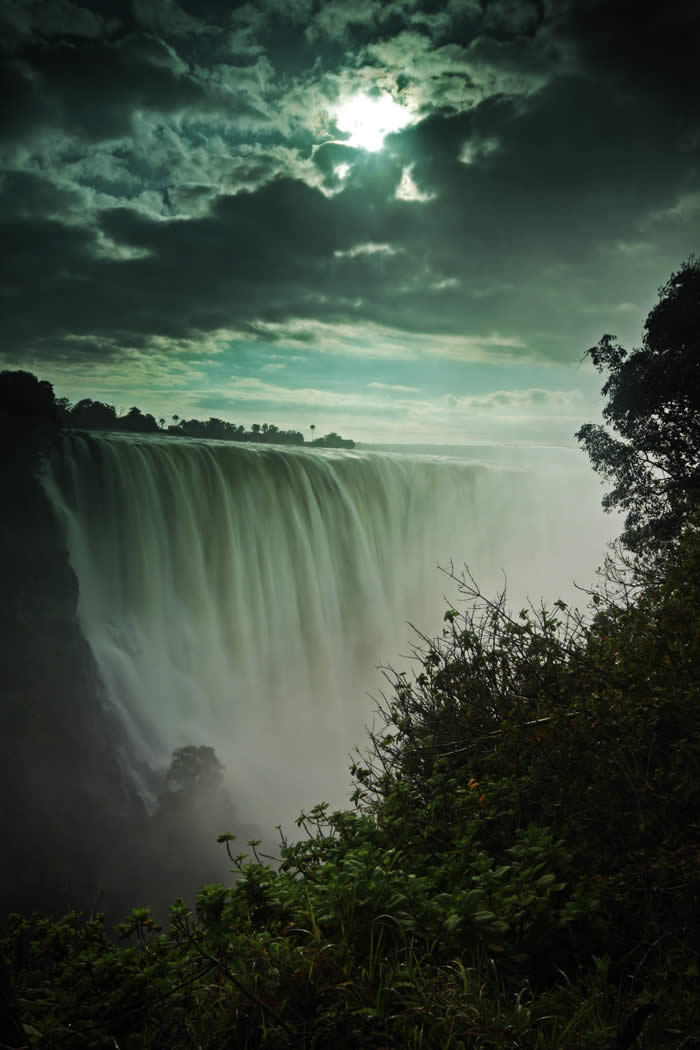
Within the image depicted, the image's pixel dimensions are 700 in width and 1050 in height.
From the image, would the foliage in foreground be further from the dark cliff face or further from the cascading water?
the dark cliff face

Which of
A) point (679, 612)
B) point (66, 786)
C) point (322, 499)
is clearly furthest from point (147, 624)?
point (679, 612)

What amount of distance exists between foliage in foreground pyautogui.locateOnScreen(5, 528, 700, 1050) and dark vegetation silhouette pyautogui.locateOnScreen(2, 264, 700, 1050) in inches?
0.4

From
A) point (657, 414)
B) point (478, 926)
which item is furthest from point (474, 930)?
point (657, 414)

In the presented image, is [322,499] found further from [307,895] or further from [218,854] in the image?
[307,895]

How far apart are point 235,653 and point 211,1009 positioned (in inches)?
782

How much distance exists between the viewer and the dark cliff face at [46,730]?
1181 cm

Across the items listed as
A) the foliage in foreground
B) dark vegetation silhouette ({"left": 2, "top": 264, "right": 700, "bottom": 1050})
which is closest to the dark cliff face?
dark vegetation silhouette ({"left": 2, "top": 264, "right": 700, "bottom": 1050})

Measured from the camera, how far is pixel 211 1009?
2.33 metres

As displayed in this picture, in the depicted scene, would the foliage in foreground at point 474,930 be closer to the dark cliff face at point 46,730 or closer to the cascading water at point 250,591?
the cascading water at point 250,591

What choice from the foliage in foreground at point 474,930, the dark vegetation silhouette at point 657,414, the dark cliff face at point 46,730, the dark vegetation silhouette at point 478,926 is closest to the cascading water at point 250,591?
the dark cliff face at point 46,730

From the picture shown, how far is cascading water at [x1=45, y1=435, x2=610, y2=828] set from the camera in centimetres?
1752

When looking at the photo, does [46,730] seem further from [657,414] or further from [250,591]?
[657,414]

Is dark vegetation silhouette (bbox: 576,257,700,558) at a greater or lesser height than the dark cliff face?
greater

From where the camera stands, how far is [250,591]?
22.3 metres
